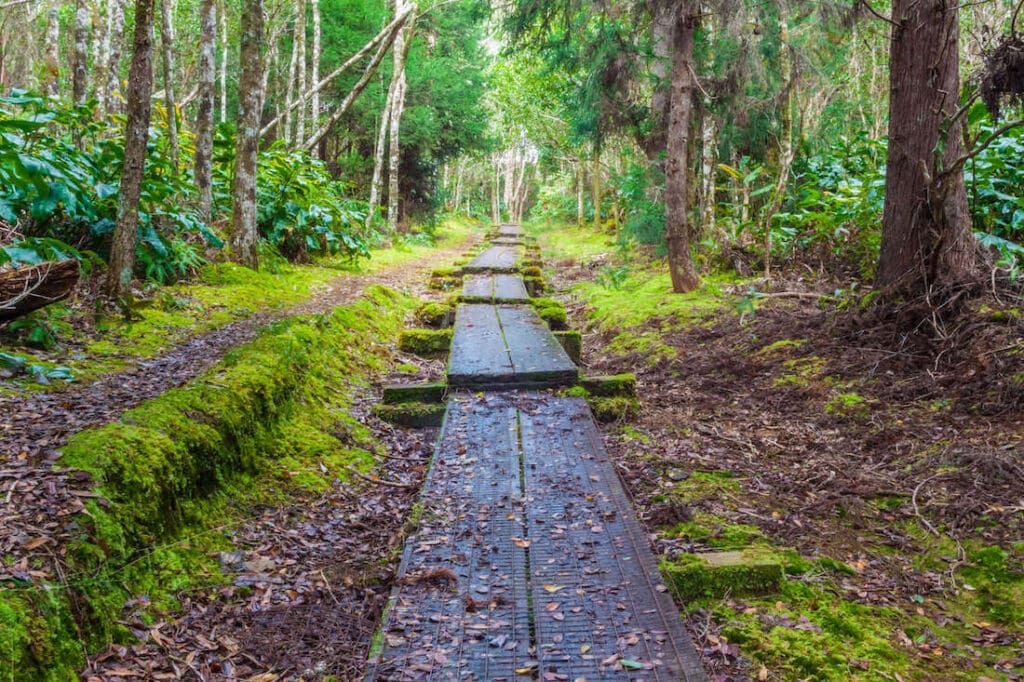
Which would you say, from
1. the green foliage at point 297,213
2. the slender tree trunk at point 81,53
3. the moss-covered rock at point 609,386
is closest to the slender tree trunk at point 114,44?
the slender tree trunk at point 81,53

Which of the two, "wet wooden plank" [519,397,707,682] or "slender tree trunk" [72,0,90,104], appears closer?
"wet wooden plank" [519,397,707,682]

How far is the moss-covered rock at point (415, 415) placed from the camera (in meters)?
5.27

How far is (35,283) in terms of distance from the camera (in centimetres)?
407

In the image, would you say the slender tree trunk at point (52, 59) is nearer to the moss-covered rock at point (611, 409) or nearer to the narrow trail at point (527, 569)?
the narrow trail at point (527, 569)

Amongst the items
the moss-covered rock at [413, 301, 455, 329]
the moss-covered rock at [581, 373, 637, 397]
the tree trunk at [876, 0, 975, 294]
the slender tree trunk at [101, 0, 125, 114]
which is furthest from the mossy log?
the slender tree trunk at [101, 0, 125, 114]

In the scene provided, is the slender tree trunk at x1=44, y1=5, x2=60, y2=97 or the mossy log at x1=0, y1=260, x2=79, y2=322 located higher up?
the slender tree trunk at x1=44, y1=5, x2=60, y2=97

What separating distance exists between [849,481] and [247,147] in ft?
26.3

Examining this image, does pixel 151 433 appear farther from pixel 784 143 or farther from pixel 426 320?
pixel 784 143

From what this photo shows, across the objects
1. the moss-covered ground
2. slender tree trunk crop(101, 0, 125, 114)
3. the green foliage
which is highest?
slender tree trunk crop(101, 0, 125, 114)

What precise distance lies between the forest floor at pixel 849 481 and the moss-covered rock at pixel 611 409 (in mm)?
113

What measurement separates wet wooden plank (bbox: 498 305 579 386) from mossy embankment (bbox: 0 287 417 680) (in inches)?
56.6

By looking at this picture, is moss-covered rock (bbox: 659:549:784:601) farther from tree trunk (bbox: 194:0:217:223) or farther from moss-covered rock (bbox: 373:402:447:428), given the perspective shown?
tree trunk (bbox: 194:0:217:223)

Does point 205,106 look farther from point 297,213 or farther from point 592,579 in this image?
point 592,579

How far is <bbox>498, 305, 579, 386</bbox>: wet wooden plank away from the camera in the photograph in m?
5.52
